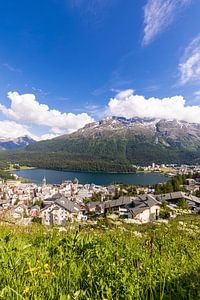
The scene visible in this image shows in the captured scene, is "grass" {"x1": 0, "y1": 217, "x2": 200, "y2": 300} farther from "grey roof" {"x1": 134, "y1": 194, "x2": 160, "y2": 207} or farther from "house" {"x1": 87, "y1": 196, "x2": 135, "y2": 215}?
"grey roof" {"x1": 134, "y1": 194, "x2": 160, "y2": 207}

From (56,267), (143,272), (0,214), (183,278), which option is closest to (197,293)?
(183,278)

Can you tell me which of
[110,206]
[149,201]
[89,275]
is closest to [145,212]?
[149,201]

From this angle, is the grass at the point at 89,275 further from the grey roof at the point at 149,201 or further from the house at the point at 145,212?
the grey roof at the point at 149,201

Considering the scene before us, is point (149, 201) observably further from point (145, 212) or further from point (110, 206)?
point (110, 206)

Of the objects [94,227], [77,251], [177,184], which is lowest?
[177,184]

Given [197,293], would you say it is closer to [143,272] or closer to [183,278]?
[183,278]

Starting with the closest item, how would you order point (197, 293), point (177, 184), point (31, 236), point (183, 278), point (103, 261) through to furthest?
1. point (197, 293)
2. point (183, 278)
3. point (103, 261)
4. point (31, 236)
5. point (177, 184)

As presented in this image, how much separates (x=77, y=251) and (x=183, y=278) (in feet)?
5.06

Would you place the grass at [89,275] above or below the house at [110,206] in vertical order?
above

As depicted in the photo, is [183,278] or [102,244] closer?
[183,278]

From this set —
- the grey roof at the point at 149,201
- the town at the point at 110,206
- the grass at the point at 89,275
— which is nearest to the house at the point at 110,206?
the town at the point at 110,206

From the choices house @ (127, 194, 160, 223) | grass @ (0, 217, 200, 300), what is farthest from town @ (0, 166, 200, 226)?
grass @ (0, 217, 200, 300)

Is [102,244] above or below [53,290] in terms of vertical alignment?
below

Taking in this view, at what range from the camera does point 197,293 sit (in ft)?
7.21
